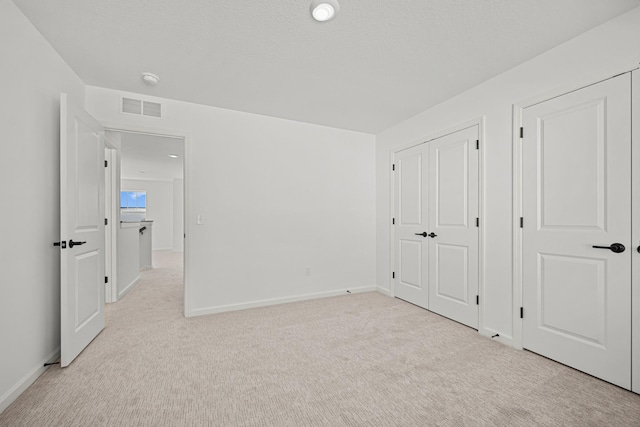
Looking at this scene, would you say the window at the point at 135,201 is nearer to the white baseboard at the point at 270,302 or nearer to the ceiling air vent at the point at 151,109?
the ceiling air vent at the point at 151,109

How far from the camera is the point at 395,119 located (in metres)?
3.86

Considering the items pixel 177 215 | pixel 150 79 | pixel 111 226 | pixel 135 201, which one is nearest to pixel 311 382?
pixel 150 79

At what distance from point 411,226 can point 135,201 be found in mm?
9752

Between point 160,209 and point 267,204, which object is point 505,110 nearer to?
point 267,204

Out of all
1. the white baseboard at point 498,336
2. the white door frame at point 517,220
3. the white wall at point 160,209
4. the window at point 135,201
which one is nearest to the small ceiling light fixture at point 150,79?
the white door frame at point 517,220

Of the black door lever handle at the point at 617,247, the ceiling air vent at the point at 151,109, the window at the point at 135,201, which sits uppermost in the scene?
the ceiling air vent at the point at 151,109

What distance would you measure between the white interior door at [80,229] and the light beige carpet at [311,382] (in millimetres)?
228

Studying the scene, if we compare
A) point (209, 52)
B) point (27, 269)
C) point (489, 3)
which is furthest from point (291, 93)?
point (27, 269)

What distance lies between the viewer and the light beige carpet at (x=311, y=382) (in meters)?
1.62

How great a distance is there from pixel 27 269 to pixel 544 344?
12.8 feet

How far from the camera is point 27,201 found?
195 centimetres

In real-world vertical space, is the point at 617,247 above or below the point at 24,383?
above

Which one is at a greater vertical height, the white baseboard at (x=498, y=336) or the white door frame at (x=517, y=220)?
the white door frame at (x=517, y=220)

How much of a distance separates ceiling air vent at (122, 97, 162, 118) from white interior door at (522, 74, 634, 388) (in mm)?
3714
